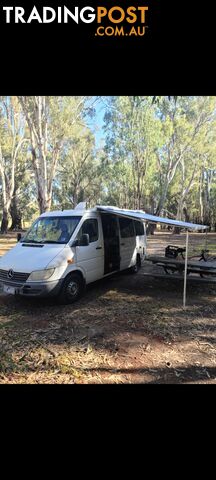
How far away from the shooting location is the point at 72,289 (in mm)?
6742

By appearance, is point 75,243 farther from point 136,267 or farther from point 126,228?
point 136,267

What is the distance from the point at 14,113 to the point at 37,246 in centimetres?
1991

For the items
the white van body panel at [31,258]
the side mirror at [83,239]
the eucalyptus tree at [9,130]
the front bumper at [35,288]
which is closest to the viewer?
the front bumper at [35,288]

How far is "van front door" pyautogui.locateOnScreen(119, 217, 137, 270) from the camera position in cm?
896

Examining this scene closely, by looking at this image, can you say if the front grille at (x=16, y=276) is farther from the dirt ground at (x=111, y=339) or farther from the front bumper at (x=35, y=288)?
the dirt ground at (x=111, y=339)

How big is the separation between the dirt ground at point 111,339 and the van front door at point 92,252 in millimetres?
618

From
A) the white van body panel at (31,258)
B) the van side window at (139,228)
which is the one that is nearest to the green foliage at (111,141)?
the van side window at (139,228)

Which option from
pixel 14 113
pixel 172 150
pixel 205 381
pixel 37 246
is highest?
pixel 14 113

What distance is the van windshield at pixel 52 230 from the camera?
272 inches

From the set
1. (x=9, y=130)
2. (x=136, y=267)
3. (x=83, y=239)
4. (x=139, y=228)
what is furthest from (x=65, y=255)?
(x=9, y=130)

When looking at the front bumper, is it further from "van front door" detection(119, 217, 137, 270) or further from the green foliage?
the green foliage
